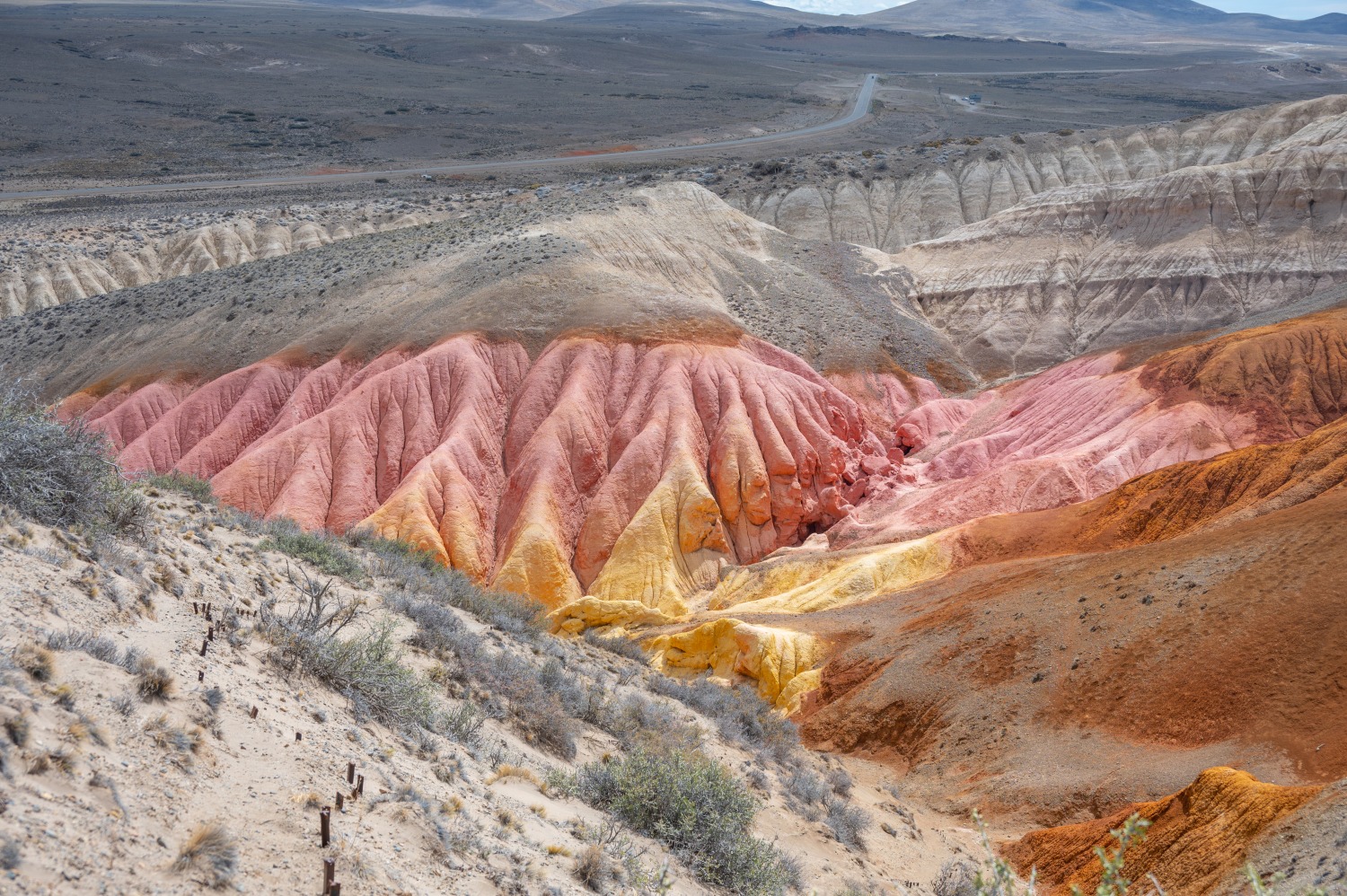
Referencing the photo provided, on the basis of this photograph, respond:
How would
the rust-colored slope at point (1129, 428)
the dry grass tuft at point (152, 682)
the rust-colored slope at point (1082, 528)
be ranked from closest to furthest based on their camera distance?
the dry grass tuft at point (152, 682) → the rust-colored slope at point (1082, 528) → the rust-colored slope at point (1129, 428)

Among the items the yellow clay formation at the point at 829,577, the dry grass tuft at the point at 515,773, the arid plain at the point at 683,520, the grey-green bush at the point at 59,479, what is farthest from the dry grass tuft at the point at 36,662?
the yellow clay formation at the point at 829,577

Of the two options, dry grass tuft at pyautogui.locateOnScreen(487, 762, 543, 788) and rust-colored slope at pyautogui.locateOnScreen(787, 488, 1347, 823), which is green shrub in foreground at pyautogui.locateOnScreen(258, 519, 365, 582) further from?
rust-colored slope at pyautogui.locateOnScreen(787, 488, 1347, 823)

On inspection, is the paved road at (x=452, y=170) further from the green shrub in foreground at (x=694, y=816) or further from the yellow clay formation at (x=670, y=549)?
the green shrub in foreground at (x=694, y=816)

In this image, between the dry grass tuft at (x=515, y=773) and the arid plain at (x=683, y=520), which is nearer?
the arid plain at (x=683, y=520)

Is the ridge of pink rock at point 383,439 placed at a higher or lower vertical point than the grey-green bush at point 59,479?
lower

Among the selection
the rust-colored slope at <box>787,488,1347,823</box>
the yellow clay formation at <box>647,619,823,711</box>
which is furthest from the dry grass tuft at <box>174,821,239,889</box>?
the yellow clay formation at <box>647,619,823,711</box>

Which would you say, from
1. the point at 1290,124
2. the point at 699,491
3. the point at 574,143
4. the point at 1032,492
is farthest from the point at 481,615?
the point at 574,143

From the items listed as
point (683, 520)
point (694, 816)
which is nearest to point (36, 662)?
point (694, 816)

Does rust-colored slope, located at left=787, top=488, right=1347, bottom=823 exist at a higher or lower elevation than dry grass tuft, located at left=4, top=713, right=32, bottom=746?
lower
